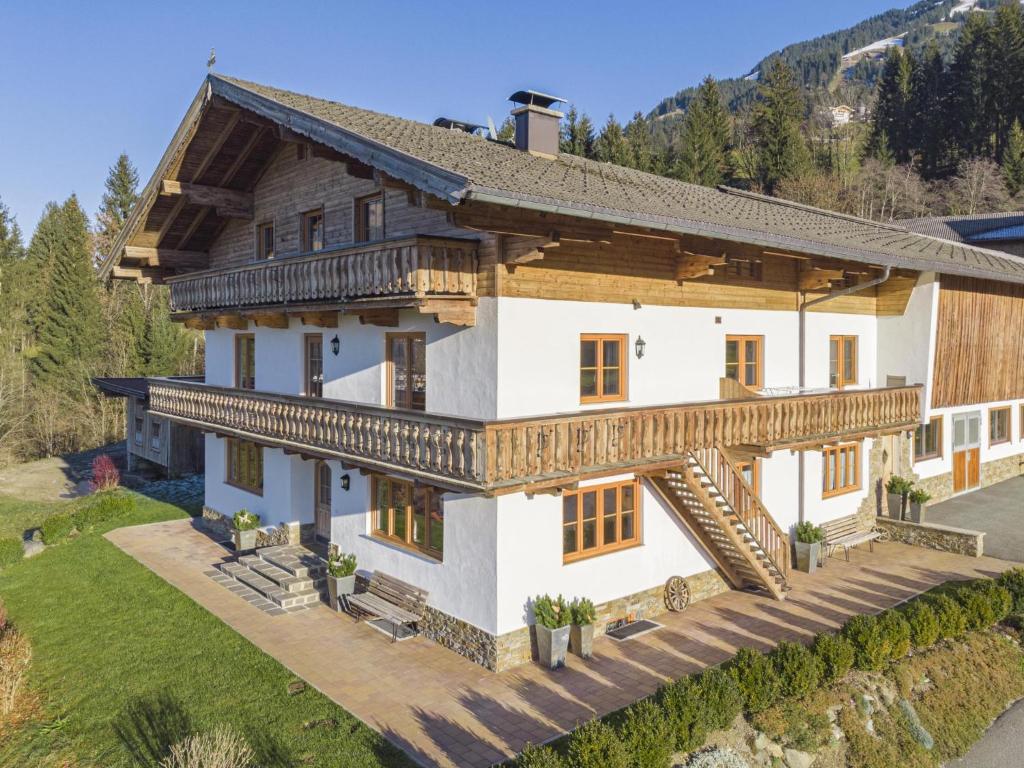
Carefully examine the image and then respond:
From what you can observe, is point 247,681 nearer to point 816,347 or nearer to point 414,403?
point 414,403

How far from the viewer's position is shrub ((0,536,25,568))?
19.0 meters

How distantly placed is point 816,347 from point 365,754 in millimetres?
13541

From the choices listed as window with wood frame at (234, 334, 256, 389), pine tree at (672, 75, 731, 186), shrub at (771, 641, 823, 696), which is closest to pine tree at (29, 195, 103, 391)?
window with wood frame at (234, 334, 256, 389)

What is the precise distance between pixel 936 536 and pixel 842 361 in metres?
4.86

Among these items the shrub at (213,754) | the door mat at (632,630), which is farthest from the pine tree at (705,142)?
the shrub at (213,754)

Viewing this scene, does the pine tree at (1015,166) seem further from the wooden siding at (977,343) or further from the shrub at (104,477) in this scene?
the shrub at (104,477)

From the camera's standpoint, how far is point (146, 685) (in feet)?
38.3

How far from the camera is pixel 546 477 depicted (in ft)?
35.2

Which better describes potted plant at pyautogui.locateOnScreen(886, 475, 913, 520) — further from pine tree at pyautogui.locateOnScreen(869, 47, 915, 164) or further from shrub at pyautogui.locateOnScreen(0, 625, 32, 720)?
pine tree at pyautogui.locateOnScreen(869, 47, 915, 164)

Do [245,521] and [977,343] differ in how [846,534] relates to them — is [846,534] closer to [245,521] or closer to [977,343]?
[977,343]

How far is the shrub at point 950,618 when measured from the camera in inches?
487

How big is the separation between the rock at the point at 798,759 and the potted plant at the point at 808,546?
7.06 metres

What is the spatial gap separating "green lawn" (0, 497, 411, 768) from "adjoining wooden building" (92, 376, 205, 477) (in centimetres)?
1155

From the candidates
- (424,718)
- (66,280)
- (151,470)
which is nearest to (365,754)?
(424,718)
